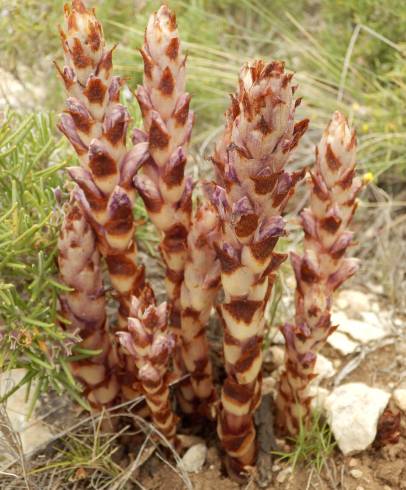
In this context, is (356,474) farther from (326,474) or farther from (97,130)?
(97,130)

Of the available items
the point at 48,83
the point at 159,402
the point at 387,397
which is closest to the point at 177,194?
the point at 159,402

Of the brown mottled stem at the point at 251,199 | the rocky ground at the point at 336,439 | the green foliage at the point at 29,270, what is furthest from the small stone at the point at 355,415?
A: the green foliage at the point at 29,270

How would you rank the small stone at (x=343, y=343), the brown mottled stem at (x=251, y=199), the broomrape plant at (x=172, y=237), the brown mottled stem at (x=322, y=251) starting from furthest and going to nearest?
the small stone at (x=343, y=343) < the brown mottled stem at (x=322, y=251) < the broomrape plant at (x=172, y=237) < the brown mottled stem at (x=251, y=199)

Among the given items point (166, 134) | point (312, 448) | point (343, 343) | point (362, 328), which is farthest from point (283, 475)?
point (166, 134)

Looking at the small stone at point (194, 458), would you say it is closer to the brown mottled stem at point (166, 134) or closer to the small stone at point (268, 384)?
the small stone at point (268, 384)

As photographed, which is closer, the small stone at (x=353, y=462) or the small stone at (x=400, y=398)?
the small stone at (x=353, y=462)

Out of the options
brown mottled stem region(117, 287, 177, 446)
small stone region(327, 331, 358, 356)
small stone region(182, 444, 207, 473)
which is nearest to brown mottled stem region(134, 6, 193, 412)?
brown mottled stem region(117, 287, 177, 446)

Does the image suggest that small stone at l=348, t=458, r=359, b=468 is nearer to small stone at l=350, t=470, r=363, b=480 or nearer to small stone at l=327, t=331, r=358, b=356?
small stone at l=350, t=470, r=363, b=480

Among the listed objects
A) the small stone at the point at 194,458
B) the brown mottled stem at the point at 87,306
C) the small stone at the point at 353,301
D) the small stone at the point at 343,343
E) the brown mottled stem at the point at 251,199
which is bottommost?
the small stone at the point at 194,458
